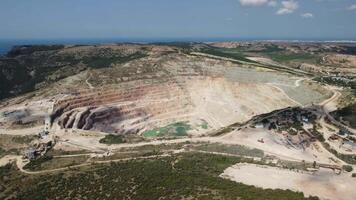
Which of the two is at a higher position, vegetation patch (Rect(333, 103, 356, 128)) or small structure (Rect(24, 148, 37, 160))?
vegetation patch (Rect(333, 103, 356, 128))

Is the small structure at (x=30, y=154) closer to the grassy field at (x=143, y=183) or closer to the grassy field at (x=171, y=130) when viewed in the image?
the grassy field at (x=143, y=183)

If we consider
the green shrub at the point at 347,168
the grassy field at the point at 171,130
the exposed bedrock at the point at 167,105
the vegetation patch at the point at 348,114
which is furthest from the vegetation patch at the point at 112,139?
the vegetation patch at the point at 348,114

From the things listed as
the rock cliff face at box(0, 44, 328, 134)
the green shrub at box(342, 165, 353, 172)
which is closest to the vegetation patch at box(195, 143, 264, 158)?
the green shrub at box(342, 165, 353, 172)

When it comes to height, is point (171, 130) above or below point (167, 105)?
below

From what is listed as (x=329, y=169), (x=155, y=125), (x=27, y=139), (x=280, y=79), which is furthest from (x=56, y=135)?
(x=280, y=79)

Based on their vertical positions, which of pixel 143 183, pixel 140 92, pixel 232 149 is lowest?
pixel 232 149

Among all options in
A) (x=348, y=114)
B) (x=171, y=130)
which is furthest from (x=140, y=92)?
(x=348, y=114)

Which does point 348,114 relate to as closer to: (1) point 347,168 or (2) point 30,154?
(1) point 347,168

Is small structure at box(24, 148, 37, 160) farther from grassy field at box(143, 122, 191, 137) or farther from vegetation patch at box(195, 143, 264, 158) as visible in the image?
grassy field at box(143, 122, 191, 137)
